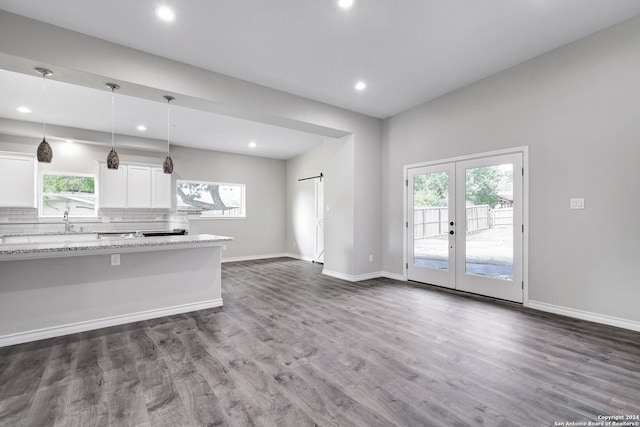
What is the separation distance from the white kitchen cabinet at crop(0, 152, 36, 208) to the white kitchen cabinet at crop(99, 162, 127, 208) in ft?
3.30

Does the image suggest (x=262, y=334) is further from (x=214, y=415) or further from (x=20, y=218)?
(x=20, y=218)

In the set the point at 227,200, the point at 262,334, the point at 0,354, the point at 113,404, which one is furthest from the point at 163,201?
the point at 113,404

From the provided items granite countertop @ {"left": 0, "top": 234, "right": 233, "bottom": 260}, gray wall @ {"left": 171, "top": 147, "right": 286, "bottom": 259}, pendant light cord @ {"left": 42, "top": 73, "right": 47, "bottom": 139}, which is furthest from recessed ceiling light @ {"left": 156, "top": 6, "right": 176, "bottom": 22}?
gray wall @ {"left": 171, "top": 147, "right": 286, "bottom": 259}

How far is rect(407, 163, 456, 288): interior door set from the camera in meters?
4.66

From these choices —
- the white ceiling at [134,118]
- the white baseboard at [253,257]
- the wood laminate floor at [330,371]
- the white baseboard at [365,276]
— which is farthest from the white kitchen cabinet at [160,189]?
the white baseboard at [365,276]

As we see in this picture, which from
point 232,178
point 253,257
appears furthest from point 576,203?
point 232,178

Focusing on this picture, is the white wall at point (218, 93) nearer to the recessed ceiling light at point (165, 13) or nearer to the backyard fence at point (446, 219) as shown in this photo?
the recessed ceiling light at point (165, 13)

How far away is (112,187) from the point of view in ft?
19.9

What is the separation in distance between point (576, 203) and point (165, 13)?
15.4ft

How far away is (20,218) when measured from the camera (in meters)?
5.47

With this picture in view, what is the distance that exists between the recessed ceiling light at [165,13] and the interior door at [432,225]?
399cm

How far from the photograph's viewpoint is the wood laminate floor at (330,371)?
178cm

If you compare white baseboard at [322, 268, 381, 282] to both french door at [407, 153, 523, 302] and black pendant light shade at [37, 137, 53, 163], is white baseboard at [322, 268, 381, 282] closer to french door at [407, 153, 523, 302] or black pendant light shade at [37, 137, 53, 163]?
french door at [407, 153, 523, 302]

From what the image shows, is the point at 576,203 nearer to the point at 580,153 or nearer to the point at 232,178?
the point at 580,153
